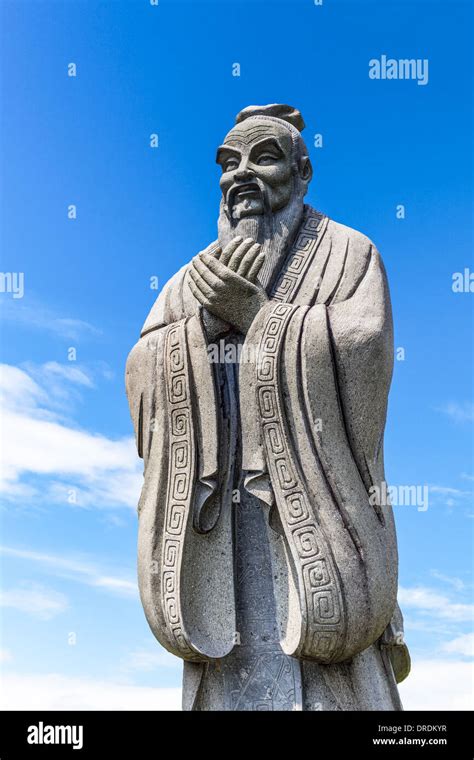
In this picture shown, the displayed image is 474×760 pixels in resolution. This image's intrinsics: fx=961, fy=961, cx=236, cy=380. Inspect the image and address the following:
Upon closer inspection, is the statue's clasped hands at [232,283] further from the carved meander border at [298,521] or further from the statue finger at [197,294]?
the carved meander border at [298,521]

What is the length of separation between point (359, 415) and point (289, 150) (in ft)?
7.13

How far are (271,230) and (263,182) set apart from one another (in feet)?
1.19

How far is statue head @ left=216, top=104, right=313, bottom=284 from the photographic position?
7.07 metres

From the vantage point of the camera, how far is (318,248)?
6969 mm

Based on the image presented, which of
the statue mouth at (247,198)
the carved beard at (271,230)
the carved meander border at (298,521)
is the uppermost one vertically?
the statue mouth at (247,198)

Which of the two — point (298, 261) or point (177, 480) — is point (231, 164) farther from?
point (177, 480)

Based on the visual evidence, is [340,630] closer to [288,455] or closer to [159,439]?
[288,455]

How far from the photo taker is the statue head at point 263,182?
707 cm

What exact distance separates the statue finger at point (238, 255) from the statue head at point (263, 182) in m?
0.25

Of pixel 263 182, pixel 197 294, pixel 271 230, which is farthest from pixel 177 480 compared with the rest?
pixel 263 182

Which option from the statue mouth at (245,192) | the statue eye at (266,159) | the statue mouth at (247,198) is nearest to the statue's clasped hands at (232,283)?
the statue mouth at (247,198)
